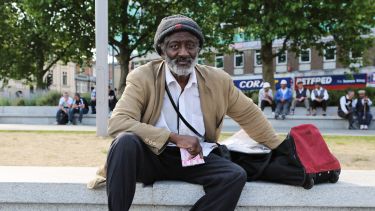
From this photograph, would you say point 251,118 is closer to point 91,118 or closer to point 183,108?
point 183,108

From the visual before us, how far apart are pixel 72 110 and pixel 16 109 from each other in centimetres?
406

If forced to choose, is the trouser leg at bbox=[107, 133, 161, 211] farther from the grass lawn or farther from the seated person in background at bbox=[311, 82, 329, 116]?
the seated person in background at bbox=[311, 82, 329, 116]

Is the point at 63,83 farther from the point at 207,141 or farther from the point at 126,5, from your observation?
the point at 207,141

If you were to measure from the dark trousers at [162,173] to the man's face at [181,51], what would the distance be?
0.60 meters

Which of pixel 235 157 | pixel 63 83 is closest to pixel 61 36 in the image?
pixel 235 157

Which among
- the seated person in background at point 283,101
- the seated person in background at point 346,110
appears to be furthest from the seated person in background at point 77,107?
the seated person in background at point 346,110

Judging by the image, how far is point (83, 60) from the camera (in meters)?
26.8

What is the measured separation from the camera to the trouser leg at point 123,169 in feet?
9.11

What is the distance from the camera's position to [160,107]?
326 cm

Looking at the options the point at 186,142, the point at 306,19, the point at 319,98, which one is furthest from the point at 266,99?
the point at 186,142

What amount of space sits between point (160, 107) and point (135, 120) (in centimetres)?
24

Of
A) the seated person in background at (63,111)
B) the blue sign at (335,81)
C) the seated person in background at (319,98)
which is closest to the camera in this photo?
the seated person in background at (63,111)

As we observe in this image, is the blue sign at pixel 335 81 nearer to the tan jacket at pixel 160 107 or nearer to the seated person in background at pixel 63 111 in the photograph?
the seated person in background at pixel 63 111

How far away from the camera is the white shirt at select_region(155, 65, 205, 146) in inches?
130
